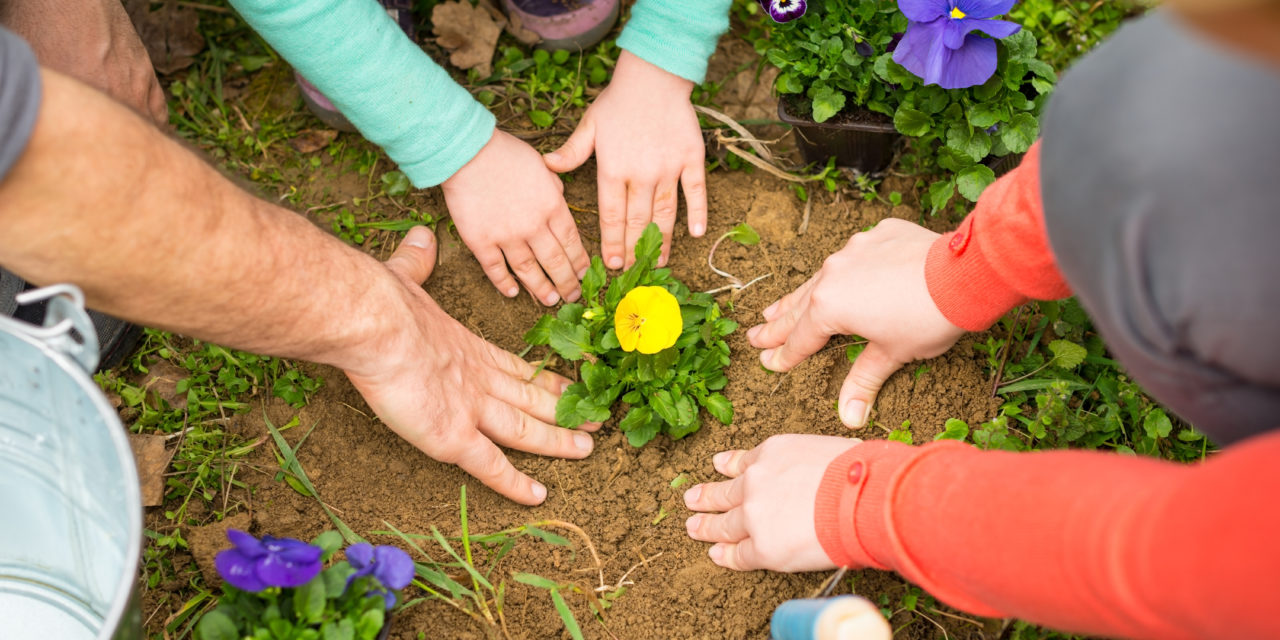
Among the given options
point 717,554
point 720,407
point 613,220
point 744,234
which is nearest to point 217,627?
point 717,554

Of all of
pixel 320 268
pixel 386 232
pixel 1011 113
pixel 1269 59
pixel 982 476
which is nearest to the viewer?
pixel 1269 59

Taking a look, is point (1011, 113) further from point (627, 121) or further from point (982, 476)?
point (982, 476)

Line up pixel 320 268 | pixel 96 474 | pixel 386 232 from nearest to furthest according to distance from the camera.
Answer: pixel 96 474
pixel 320 268
pixel 386 232

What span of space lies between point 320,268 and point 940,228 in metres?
1.52

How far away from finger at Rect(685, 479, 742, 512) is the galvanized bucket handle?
1196 mm

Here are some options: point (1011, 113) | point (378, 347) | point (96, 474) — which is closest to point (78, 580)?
point (96, 474)

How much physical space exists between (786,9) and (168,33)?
6.01ft

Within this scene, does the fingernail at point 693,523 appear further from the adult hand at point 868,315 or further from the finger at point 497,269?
the finger at point 497,269

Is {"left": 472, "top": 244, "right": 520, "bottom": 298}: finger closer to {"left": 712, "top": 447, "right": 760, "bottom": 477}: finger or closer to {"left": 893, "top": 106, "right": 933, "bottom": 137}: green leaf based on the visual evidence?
{"left": 712, "top": 447, "right": 760, "bottom": 477}: finger

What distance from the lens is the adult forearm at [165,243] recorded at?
1238mm

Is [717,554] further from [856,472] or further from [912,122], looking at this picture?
[912,122]

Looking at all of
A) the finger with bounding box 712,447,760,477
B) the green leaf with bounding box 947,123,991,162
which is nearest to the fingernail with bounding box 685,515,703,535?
the finger with bounding box 712,447,760,477

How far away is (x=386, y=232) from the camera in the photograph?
2.47 metres

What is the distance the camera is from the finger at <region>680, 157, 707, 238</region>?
2.29 m
